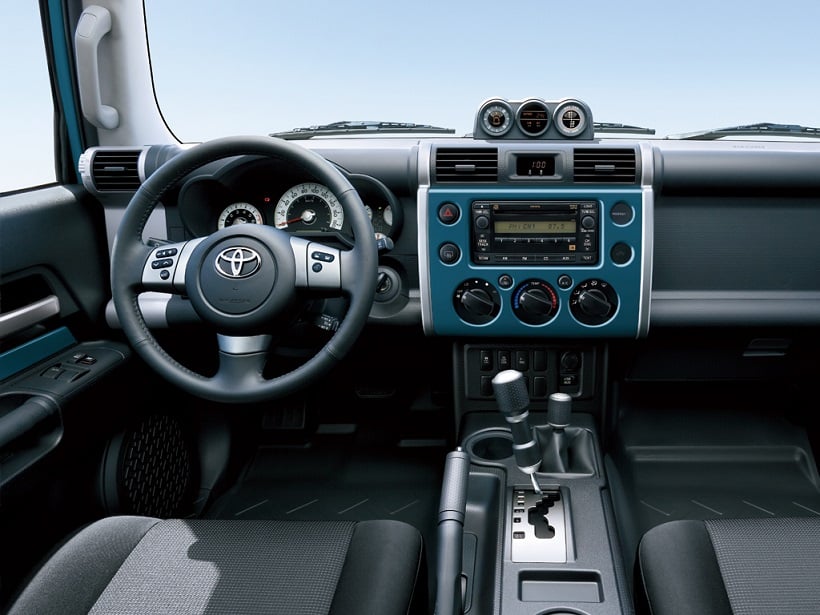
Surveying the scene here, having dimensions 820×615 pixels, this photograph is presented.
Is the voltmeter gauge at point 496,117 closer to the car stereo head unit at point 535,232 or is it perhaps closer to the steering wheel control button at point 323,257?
the car stereo head unit at point 535,232

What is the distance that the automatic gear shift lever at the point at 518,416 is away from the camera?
5.57ft

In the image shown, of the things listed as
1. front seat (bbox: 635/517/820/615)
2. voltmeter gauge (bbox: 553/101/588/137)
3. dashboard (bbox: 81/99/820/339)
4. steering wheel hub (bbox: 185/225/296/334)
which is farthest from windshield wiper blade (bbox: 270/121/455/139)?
front seat (bbox: 635/517/820/615)

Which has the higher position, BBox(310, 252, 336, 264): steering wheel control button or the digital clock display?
the digital clock display

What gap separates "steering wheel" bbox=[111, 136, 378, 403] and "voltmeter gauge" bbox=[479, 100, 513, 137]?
580mm

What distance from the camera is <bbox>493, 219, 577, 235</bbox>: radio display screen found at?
188 centimetres

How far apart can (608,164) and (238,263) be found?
0.97m

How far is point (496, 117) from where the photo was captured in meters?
1.92

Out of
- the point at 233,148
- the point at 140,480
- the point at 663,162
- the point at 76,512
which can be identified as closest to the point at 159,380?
the point at 140,480

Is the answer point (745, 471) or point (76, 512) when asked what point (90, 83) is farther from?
point (745, 471)

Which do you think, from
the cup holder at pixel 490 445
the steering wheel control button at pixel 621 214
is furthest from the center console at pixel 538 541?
the steering wheel control button at pixel 621 214

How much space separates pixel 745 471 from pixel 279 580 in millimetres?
1636

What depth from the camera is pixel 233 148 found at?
1.54m

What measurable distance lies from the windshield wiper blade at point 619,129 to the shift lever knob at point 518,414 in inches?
34.4

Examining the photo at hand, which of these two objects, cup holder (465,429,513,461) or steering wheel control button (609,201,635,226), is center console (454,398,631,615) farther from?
steering wheel control button (609,201,635,226)
